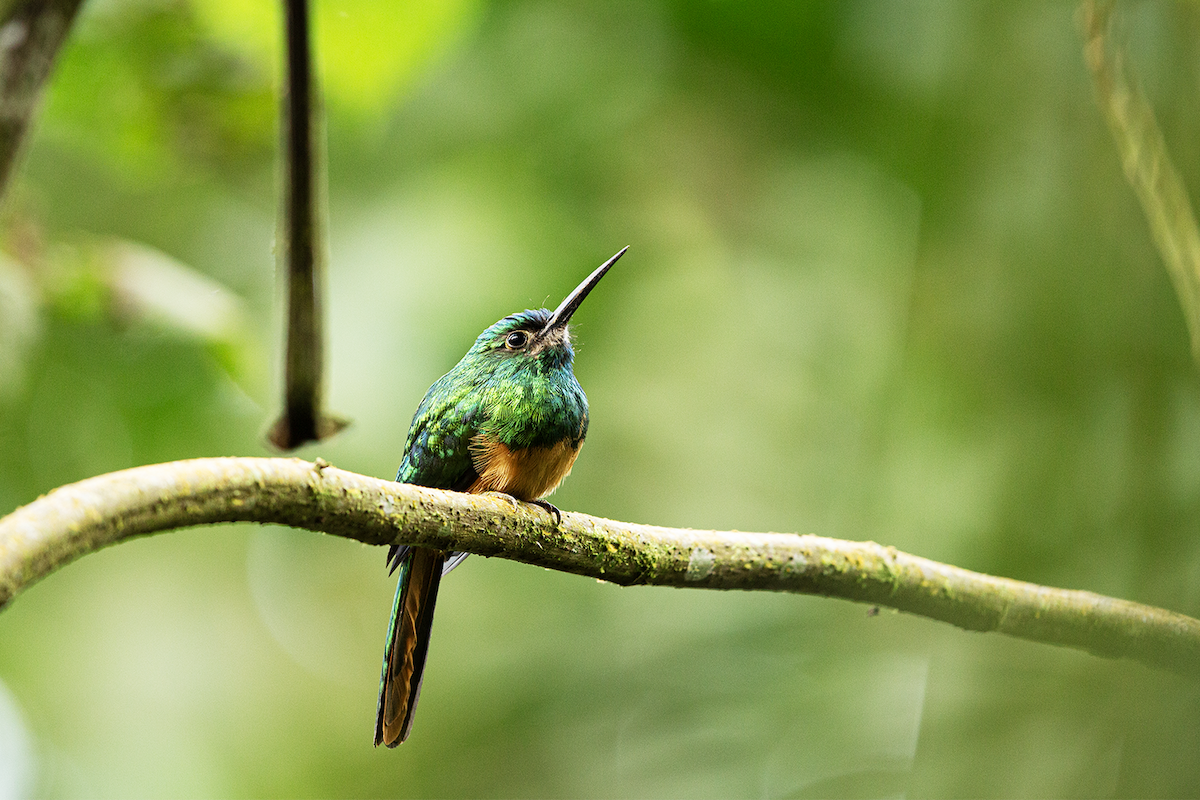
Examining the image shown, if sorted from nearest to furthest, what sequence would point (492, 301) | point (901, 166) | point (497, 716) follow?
point (901, 166) < point (497, 716) < point (492, 301)

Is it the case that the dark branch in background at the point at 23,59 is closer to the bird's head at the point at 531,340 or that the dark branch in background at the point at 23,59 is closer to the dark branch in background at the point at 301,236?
the dark branch in background at the point at 301,236

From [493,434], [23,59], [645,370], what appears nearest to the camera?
[23,59]

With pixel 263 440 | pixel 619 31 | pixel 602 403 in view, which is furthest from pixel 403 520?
pixel 619 31

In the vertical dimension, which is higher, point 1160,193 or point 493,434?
point 493,434

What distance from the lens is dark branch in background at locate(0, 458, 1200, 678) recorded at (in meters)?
0.69

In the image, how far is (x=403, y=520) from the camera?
1.04 meters

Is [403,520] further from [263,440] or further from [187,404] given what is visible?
[187,404]

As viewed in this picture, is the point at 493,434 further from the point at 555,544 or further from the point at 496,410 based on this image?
the point at 555,544

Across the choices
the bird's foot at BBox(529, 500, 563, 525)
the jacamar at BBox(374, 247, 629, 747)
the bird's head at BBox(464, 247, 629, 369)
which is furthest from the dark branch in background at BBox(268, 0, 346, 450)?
the bird's head at BBox(464, 247, 629, 369)

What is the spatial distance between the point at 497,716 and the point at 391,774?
958 mm

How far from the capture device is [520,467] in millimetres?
1668

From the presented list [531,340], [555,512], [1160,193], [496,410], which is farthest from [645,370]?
[1160,193]

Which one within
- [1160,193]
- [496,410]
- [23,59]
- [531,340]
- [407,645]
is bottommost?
[407,645]

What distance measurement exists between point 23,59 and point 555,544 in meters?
1.08
